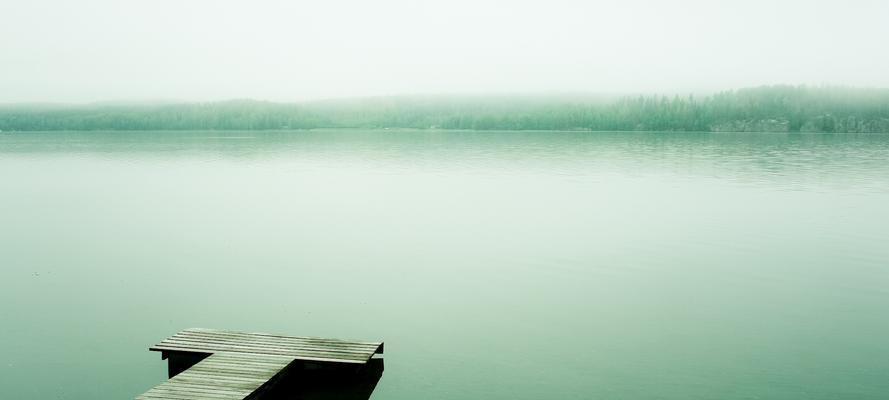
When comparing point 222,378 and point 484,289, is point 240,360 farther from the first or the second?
point 484,289

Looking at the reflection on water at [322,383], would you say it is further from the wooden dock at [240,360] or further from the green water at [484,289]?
the green water at [484,289]

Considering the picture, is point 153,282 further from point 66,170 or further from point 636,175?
point 66,170

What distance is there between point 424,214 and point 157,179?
30.3 meters

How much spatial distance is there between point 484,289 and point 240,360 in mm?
8180

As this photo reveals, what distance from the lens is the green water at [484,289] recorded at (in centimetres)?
1241

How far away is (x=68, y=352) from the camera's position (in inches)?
537

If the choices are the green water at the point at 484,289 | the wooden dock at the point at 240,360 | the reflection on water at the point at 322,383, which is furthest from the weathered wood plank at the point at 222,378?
the green water at the point at 484,289

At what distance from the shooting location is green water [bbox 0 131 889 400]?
1241 centimetres

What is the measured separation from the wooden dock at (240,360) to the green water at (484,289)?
63 cm

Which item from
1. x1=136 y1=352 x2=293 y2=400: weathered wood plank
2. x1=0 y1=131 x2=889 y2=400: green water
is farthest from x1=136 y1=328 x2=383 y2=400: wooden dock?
x1=0 y1=131 x2=889 y2=400: green water

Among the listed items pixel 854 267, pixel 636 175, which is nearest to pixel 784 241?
pixel 854 267

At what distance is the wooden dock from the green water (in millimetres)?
Result: 627

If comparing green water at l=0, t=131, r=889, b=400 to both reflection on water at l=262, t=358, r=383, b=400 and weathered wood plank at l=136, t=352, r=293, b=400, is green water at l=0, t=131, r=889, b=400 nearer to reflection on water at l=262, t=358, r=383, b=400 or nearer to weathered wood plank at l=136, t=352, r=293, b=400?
reflection on water at l=262, t=358, r=383, b=400

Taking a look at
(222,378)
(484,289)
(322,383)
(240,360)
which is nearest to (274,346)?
(240,360)
